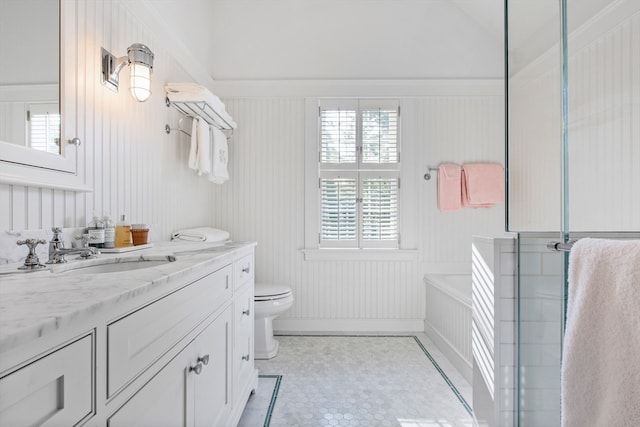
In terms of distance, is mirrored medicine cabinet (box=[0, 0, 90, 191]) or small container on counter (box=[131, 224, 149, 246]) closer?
mirrored medicine cabinet (box=[0, 0, 90, 191])

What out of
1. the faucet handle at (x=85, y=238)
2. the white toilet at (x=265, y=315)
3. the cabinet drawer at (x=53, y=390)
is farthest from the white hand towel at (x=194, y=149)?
the cabinet drawer at (x=53, y=390)

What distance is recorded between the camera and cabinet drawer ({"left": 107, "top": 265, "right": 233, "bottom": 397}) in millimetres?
575

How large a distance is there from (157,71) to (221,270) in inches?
51.7

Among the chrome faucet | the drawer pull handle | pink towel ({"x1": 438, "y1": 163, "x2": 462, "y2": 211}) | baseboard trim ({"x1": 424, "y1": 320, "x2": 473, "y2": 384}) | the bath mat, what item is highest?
pink towel ({"x1": 438, "y1": 163, "x2": 462, "y2": 211})

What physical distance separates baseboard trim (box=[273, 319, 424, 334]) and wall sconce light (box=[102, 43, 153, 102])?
2.02 metres

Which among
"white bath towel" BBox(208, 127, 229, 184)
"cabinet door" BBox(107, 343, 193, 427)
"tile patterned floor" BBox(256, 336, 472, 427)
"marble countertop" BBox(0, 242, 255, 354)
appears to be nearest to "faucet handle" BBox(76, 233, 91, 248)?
"marble countertop" BBox(0, 242, 255, 354)

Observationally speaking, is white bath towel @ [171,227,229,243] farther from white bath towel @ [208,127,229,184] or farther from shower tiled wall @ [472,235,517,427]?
shower tiled wall @ [472,235,517,427]

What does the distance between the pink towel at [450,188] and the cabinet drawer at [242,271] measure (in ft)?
5.72

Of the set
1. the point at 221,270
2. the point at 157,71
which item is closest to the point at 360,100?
the point at 157,71

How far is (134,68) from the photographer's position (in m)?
1.37

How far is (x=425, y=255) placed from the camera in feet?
8.74

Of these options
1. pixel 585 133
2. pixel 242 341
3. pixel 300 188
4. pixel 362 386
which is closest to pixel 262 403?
pixel 242 341

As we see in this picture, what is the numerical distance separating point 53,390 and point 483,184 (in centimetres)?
284

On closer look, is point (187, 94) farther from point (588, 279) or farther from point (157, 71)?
point (588, 279)
